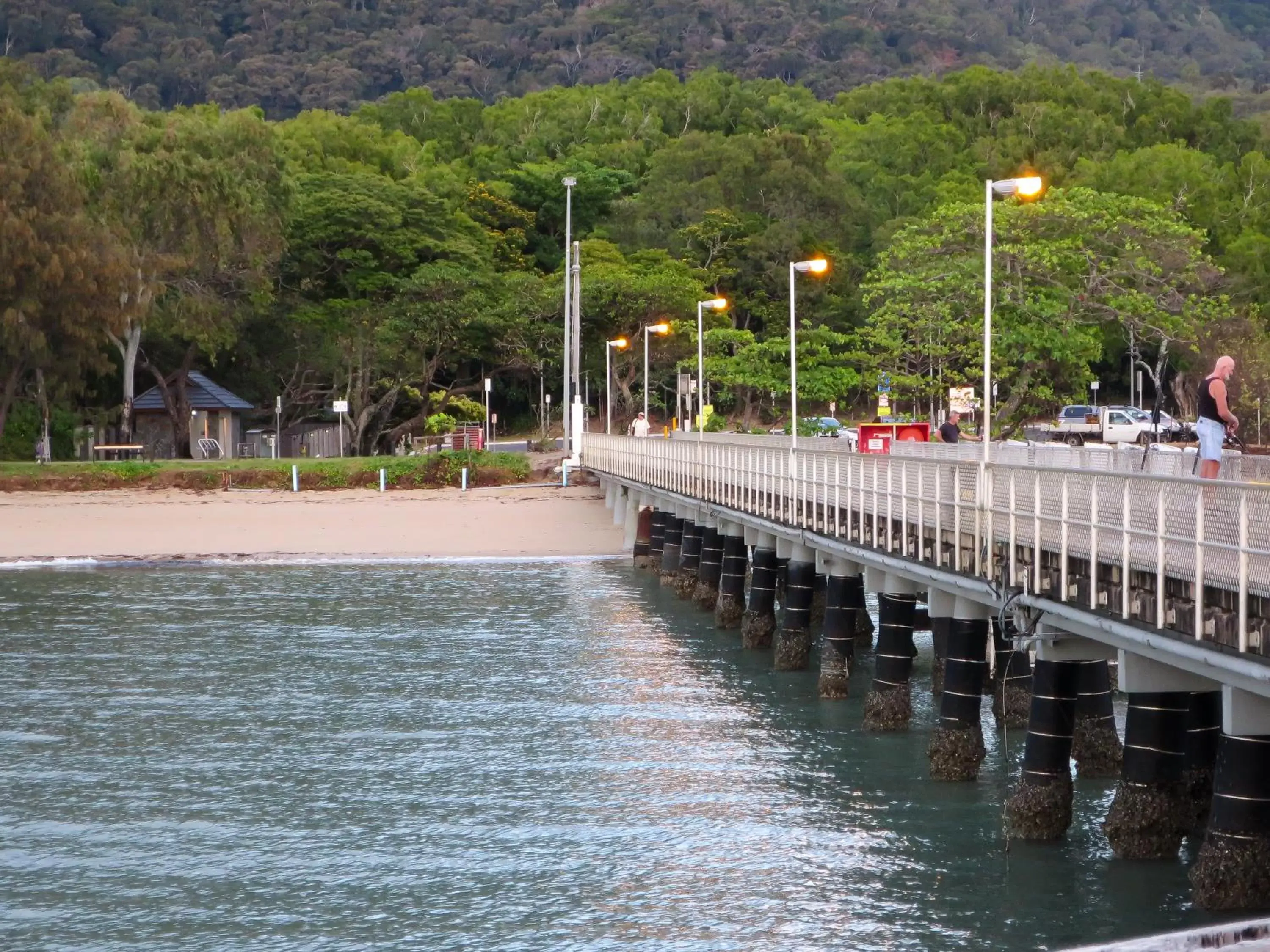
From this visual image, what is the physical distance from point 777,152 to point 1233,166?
32.5 meters

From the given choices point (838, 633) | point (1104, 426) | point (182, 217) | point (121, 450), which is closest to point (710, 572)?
point (838, 633)

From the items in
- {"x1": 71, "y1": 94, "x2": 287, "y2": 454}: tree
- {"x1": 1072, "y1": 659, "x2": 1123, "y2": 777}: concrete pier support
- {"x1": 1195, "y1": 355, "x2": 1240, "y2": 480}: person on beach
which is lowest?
{"x1": 1072, "y1": 659, "x2": 1123, "y2": 777}: concrete pier support

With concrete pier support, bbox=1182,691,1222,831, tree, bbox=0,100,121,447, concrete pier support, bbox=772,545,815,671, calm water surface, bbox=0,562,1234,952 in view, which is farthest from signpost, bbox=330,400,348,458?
concrete pier support, bbox=1182,691,1222,831

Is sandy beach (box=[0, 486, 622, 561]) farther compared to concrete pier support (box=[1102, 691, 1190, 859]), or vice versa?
sandy beach (box=[0, 486, 622, 561])

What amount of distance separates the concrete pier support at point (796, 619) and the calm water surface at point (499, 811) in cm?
55

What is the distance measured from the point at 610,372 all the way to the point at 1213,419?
209 feet

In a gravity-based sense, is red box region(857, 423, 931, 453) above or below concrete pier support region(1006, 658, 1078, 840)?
above

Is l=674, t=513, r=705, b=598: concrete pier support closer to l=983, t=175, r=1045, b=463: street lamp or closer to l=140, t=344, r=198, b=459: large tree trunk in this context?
l=983, t=175, r=1045, b=463: street lamp

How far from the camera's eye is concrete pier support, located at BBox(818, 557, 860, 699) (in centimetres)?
2641

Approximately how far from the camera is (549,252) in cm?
10619

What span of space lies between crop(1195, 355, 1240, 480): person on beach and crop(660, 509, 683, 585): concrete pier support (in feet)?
89.2

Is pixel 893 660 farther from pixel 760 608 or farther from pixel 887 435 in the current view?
pixel 887 435

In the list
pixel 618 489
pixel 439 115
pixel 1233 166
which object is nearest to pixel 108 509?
pixel 618 489

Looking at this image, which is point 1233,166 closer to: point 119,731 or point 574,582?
point 574,582
